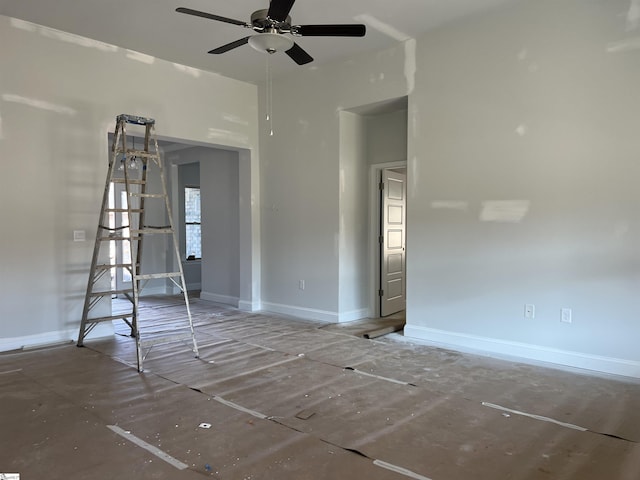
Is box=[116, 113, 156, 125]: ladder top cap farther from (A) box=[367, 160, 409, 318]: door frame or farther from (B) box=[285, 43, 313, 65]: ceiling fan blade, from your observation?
(A) box=[367, 160, 409, 318]: door frame

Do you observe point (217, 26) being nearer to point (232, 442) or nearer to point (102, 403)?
point (102, 403)

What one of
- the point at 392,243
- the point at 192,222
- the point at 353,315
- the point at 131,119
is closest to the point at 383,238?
the point at 392,243

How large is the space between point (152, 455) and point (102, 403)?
96 cm

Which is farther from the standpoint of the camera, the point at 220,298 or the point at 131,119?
the point at 220,298

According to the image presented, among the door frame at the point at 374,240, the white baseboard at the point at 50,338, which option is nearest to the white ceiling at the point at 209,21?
the door frame at the point at 374,240

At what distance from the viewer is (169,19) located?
4434 mm

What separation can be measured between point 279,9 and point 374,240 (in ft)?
12.1

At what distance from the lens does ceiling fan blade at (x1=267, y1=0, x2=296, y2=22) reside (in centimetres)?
289

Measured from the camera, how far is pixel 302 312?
6164mm

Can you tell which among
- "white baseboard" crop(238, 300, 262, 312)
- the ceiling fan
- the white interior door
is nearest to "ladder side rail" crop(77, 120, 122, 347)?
the ceiling fan

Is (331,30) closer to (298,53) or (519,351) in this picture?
(298,53)

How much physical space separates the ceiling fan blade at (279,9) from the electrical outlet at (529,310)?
10.7 ft

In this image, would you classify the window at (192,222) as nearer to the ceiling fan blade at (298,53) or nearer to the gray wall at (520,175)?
the gray wall at (520,175)

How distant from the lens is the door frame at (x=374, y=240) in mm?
6105
